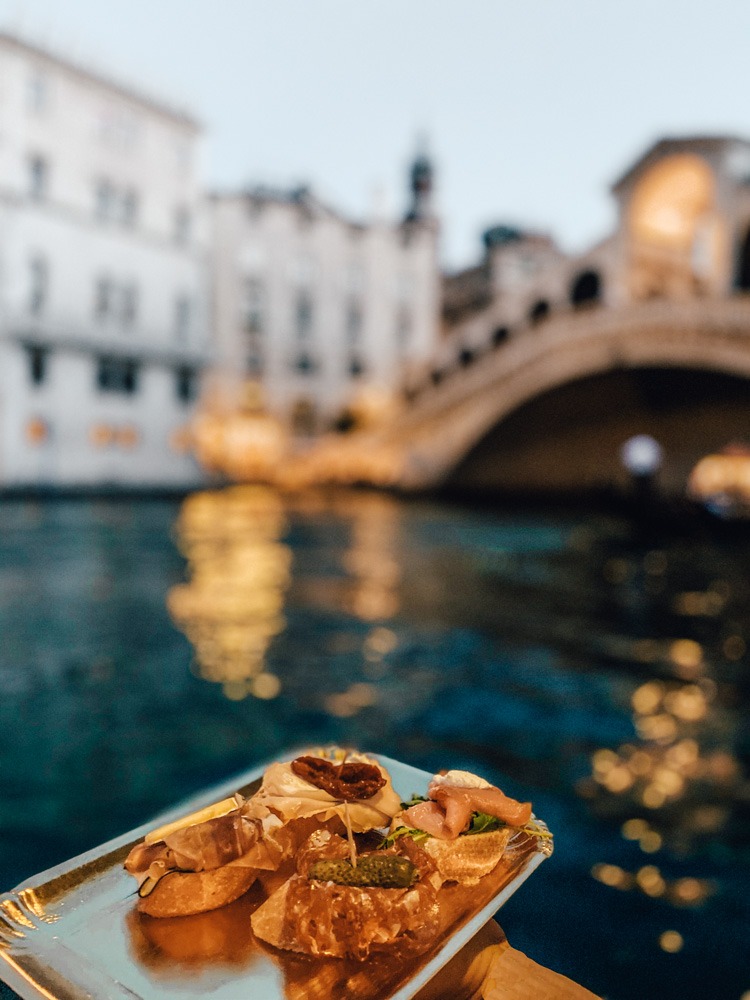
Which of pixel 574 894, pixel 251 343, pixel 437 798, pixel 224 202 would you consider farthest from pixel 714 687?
pixel 224 202

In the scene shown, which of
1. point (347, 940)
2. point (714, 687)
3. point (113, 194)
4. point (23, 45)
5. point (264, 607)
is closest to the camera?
point (347, 940)

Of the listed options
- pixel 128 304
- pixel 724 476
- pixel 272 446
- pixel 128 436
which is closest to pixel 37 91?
pixel 128 304

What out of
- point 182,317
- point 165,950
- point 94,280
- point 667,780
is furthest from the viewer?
point 182,317

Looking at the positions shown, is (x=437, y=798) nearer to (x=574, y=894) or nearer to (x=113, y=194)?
(x=574, y=894)

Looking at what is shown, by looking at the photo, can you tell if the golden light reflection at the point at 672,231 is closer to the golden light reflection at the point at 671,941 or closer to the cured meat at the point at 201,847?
the golden light reflection at the point at 671,941

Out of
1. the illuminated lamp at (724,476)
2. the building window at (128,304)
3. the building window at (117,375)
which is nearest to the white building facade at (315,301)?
the building window at (128,304)

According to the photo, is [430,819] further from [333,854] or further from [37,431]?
[37,431]

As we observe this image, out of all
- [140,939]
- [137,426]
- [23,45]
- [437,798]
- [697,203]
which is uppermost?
[23,45]
